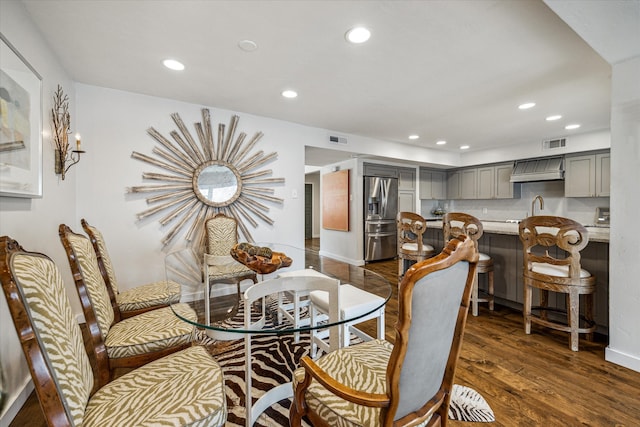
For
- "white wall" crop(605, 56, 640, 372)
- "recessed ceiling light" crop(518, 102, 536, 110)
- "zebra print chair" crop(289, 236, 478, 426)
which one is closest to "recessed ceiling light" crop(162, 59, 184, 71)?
"zebra print chair" crop(289, 236, 478, 426)

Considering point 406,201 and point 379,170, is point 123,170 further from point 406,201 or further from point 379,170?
point 406,201

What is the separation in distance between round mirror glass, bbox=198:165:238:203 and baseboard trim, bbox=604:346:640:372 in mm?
3771

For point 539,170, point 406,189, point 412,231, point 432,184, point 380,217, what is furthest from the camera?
point 432,184

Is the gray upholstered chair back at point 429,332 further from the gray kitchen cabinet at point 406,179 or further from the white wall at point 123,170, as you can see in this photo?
the gray kitchen cabinet at point 406,179

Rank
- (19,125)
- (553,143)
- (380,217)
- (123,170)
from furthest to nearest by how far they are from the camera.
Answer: (380,217)
(553,143)
(123,170)
(19,125)

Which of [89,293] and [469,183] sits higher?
[469,183]

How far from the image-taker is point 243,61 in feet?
7.42

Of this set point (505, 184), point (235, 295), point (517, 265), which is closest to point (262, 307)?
point (235, 295)

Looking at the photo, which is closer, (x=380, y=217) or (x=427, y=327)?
(x=427, y=327)

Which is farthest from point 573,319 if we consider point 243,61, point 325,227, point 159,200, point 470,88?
point 325,227

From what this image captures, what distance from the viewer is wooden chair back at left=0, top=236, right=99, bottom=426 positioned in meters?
0.68

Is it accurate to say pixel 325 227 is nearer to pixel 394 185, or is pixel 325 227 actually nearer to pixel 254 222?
pixel 394 185

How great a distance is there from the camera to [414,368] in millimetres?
779

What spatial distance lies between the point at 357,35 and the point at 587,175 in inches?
203
